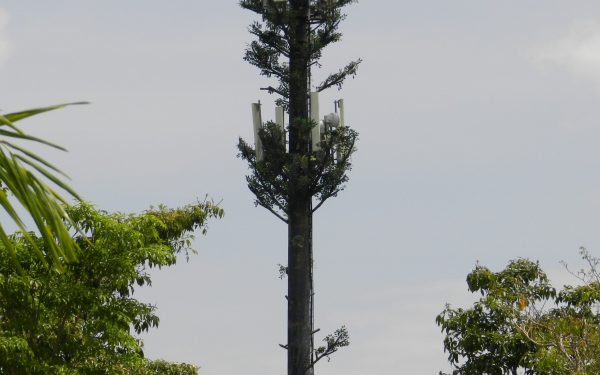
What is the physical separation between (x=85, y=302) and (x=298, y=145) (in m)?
6.68

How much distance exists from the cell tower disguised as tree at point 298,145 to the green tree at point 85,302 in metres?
4.50

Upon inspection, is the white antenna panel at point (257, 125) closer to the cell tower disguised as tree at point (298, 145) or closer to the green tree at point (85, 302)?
the cell tower disguised as tree at point (298, 145)

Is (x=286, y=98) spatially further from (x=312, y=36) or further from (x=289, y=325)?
(x=289, y=325)

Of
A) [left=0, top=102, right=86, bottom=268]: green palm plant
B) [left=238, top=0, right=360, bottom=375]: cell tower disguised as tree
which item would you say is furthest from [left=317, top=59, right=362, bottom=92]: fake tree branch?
[left=0, top=102, right=86, bottom=268]: green palm plant

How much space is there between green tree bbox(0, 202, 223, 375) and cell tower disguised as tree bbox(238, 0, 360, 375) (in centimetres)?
450

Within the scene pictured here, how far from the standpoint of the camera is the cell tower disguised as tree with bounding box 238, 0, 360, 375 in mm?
22609

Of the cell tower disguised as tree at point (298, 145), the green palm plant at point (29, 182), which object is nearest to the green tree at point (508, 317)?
the cell tower disguised as tree at point (298, 145)

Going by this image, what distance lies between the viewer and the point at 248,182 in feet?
76.2

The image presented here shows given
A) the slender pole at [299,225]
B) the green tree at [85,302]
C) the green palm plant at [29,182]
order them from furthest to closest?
the slender pole at [299,225] → the green tree at [85,302] → the green palm plant at [29,182]

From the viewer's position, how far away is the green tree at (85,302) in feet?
57.2

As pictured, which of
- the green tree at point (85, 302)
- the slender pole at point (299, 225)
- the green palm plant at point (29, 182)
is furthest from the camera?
the slender pole at point (299, 225)

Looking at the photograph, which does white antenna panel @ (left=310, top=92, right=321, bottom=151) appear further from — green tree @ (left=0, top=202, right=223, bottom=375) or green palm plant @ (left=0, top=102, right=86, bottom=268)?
green palm plant @ (left=0, top=102, right=86, bottom=268)

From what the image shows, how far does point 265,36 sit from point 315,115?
Answer: 2.20 meters

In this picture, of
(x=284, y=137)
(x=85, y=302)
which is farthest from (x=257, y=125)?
(x=85, y=302)
